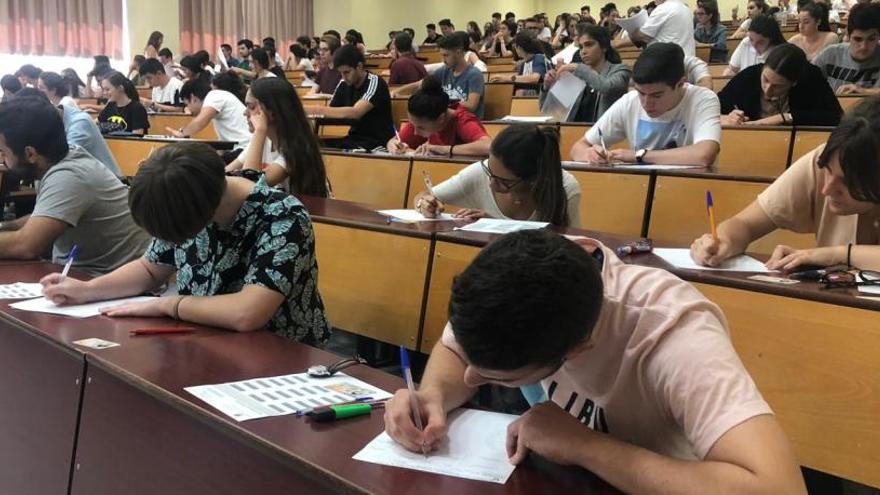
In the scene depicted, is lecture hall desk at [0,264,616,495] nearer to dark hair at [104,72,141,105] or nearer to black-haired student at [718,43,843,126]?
black-haired student at [718,43,843,126]

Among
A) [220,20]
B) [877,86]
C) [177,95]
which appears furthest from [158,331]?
[220,20]

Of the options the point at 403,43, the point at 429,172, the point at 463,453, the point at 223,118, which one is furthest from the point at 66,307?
the point at 403,43

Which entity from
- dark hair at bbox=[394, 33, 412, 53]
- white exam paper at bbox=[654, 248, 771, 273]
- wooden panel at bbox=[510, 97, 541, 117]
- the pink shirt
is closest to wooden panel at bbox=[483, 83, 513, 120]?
wooden panel at bbox=[510, 97, 541, 117]

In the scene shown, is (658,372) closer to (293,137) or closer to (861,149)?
(861,149)

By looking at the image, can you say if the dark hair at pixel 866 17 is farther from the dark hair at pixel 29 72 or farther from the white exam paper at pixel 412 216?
the dark hair at pixel 29 72

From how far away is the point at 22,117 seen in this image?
222 cm

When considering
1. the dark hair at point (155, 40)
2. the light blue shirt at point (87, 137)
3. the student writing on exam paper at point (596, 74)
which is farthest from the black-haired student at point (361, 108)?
the dark hair at point (155, 40)

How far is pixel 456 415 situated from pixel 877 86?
4.13 metres

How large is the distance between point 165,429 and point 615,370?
0.72 metres

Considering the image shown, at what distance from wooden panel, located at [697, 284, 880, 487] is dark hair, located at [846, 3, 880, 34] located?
3.23m

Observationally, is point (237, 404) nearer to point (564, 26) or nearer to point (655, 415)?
point (655, 415)

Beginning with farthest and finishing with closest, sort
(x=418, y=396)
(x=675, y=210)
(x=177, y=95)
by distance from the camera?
1. (x=177, y=95)
2. (x=675, y=210)
3. (x=418, y=396)

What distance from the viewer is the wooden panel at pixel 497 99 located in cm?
571

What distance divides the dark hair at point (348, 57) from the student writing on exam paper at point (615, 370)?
4.15 m
